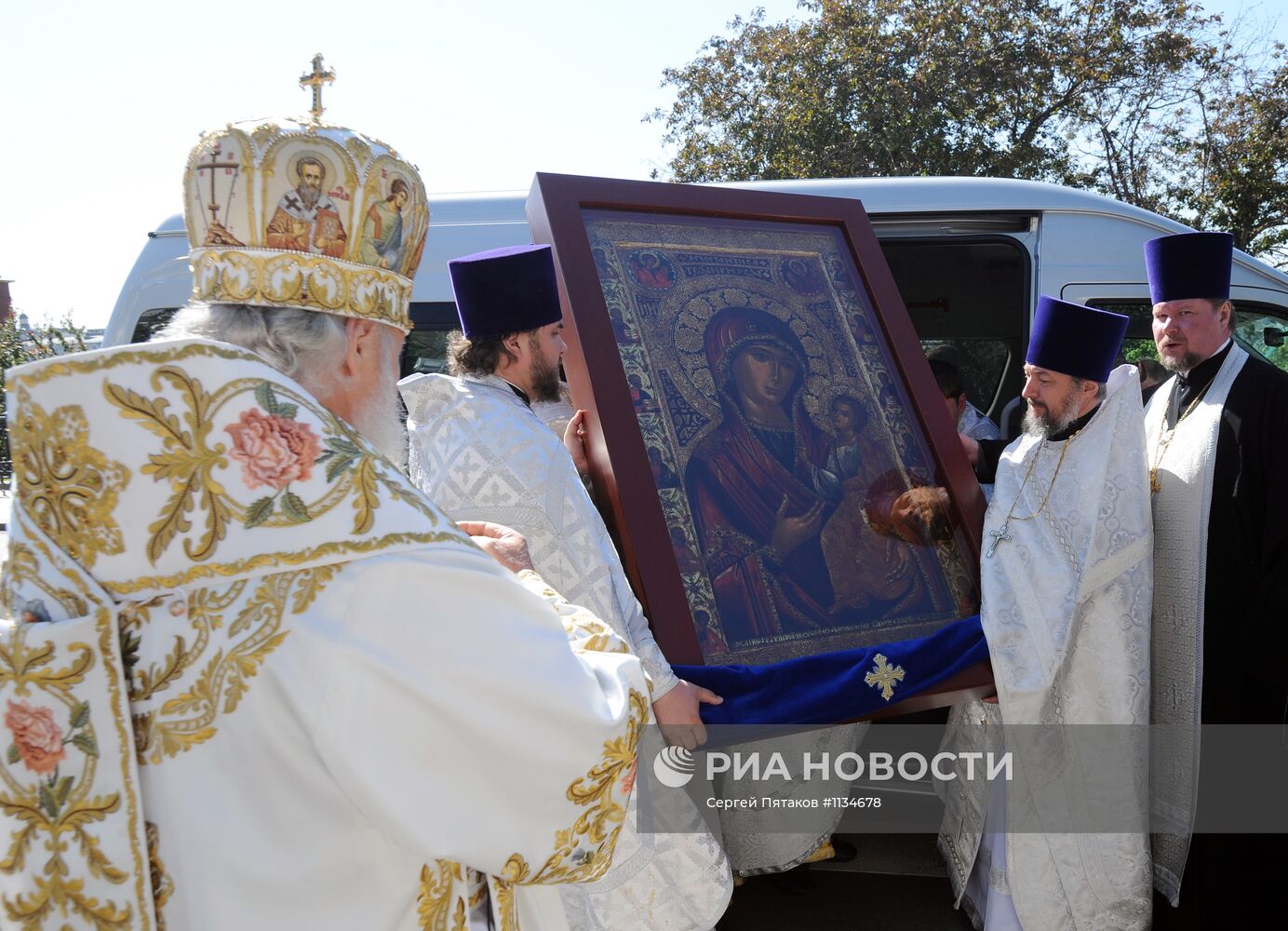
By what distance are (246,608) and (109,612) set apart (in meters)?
0.15

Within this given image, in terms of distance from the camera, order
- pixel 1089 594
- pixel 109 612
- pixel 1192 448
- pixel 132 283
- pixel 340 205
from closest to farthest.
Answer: pixel 109 612 < pixel 340 205 < pixel 1089 594 < pixel 1192 448 < pixel 132 283

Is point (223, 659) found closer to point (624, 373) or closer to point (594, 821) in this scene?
point (594, 821)

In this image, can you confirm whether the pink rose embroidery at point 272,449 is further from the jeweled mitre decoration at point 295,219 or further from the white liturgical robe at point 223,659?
the jeweled mitre decoration at point 295,219

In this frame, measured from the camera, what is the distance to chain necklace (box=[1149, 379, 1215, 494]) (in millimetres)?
3646

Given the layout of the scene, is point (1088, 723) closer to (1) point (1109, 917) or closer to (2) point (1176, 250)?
(1) point (1109, 917)

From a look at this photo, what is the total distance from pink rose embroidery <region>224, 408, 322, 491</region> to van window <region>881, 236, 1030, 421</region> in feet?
15.5

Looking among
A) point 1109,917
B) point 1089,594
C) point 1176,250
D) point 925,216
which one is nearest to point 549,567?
point 1089,594

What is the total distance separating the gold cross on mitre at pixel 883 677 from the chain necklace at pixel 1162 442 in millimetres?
1381

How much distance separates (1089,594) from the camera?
329 cm

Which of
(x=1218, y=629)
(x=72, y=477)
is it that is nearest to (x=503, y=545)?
(x=72, y=477)

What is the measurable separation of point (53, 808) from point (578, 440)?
6.21 feet

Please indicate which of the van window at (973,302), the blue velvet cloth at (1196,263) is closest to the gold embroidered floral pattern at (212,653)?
the blue velvet cloth at (1196,263)

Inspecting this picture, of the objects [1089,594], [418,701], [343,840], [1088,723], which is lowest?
[1088,723]

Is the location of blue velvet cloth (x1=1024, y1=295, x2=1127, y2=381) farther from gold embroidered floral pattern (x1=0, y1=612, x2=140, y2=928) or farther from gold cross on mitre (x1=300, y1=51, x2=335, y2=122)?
gold embroidered floral pattern (x1=0, y1=612, x2=140, y2=928)
